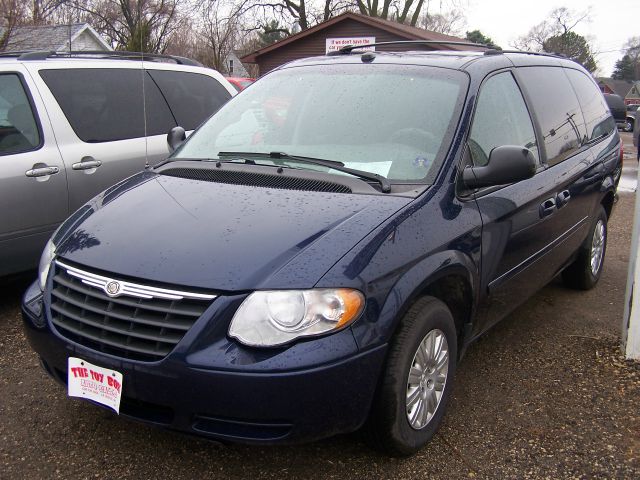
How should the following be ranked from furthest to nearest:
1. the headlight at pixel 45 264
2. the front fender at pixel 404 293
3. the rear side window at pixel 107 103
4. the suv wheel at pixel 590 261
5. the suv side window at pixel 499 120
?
the suv wheel at pixel 590 261 < the rear side window at pixel 107 103 < the suv side window at pixel 499 120 < the headlight at pixel 45 264 < the front fender at pixel 404 293

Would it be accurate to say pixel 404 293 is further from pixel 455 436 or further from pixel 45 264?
pixel 45 264

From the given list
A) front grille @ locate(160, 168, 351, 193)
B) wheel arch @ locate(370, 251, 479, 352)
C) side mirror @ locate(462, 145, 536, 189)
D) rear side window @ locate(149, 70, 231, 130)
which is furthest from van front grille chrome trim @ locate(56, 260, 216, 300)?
rear side window @ locate(149, 70, 231, 130)

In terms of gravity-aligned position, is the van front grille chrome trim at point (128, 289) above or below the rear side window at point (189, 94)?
below

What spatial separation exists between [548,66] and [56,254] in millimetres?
3476

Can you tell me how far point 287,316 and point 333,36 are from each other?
25.0m

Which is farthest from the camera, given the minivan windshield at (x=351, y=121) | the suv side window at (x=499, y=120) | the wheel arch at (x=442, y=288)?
the suv side window at (x=499, y=120)

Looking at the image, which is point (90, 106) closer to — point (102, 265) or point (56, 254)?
point (56, 254)

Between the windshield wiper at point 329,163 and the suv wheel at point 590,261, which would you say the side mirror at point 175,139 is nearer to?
the windshield wiper at point 329,163

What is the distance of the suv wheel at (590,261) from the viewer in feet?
16.2

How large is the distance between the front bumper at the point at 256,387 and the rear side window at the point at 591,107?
10.5 ft

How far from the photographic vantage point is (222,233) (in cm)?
258

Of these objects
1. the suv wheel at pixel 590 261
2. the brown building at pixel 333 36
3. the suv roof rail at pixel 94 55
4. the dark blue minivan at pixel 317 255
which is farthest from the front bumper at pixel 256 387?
the brown building at pixel 333 36

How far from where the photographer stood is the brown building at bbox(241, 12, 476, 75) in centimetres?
2412

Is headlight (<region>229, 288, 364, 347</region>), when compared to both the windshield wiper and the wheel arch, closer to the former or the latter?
the wheel arch
